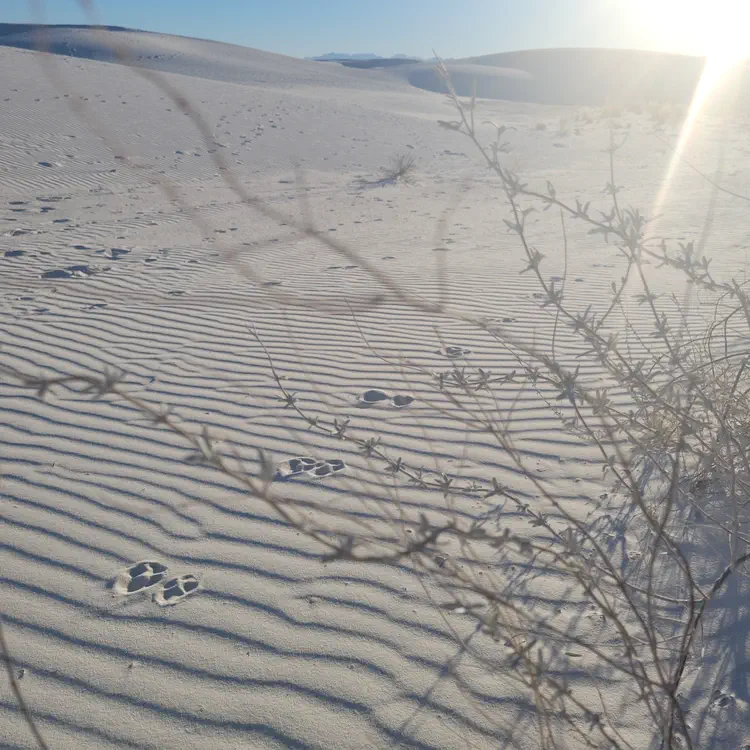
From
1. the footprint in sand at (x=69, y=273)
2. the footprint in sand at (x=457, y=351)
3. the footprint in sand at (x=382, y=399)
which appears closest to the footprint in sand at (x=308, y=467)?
the footprint in sand at (x=382, y=399)

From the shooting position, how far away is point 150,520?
2.92 metres

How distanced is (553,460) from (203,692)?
72.4 inches

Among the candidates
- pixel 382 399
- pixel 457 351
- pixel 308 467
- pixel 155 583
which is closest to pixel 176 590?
pixel 155 583

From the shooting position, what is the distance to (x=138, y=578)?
2.56 metres

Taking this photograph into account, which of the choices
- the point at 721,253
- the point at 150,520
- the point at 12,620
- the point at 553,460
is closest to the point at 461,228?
the point at 721,253

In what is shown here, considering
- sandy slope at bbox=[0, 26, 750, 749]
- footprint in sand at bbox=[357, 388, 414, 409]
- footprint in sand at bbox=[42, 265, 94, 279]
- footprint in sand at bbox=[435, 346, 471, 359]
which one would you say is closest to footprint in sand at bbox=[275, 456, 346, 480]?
sandy slope at bbox=[0, 26, 750, 749]

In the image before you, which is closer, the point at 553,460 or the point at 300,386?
the point at 553,460

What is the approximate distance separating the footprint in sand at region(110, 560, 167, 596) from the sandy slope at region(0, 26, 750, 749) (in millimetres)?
45

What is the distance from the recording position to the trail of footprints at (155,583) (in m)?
2.47

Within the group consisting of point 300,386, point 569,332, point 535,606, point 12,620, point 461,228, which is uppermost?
point 461,228

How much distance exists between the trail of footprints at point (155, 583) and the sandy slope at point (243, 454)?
43mm

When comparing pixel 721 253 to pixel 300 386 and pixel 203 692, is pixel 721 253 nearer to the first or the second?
pixel 300 386

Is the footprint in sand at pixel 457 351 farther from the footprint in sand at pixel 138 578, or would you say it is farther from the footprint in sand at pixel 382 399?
the footprint in sand at pixel 138 578

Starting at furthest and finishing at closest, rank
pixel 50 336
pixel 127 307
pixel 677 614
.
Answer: pixel 127 307
pixel 50 336
pixel 677 614
